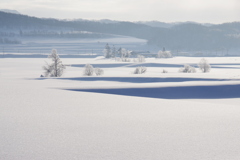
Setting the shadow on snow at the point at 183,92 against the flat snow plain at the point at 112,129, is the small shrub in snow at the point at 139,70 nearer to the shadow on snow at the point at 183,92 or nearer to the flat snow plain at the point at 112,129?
the shadow on snow at the point at 183,92

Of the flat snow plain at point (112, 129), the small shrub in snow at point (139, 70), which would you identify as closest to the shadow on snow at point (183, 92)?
the flat snow plain at point (112, 129)

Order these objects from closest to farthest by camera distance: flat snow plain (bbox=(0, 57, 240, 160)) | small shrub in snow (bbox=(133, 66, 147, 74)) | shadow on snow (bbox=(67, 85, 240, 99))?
flat snow plain (bbox=(0, 57, 240, 160))
shadow on snow (bbox=(67, 85, 240, 99))
small shrub in snow (bbox=(133, 66, 147, 74))

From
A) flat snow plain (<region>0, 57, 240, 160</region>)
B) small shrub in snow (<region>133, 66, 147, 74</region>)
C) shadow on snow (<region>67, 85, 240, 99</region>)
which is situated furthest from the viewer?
small shrub in snow (<region>133, 66, 147, 74</region>)

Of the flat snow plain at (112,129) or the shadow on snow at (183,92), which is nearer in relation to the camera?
the flat snow plain at (112,129)

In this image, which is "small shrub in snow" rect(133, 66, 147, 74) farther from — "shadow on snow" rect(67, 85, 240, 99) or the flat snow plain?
the flat snow plain

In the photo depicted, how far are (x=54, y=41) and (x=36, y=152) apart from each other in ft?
567

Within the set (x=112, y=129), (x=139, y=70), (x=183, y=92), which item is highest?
(x=112, y=129)

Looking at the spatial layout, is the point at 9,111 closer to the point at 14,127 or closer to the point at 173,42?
the point at 14,127

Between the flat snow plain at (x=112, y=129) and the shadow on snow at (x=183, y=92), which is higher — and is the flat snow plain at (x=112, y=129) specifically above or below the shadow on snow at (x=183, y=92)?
above

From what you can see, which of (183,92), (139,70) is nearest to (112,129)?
(183,92)

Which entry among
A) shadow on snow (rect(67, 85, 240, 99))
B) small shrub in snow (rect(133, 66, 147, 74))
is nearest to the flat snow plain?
shadow on snow (rect(67, 85, 240, 99))

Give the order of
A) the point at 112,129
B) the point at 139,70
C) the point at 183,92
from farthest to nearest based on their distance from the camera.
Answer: the point at 139,70 < the point at 183,92 < the point at 112,129

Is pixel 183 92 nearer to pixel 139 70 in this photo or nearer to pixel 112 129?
pixel 112 129

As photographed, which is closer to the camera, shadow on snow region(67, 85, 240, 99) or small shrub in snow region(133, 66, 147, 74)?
shadow on snow region(67, 85, 240, 99)
